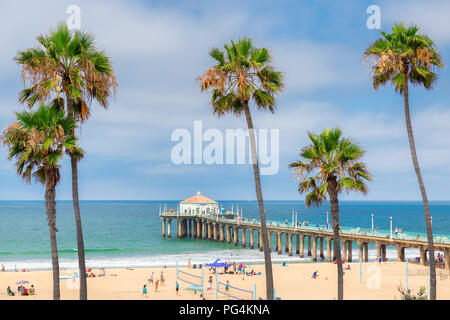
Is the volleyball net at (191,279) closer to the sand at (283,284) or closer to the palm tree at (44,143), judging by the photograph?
the sand at (283,284)

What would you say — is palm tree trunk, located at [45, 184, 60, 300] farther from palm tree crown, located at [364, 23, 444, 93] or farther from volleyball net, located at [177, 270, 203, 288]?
volleyball net, located at [177, 270, 203, 288]

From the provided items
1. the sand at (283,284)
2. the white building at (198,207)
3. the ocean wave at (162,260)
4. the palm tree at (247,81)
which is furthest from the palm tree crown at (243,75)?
the white building at (198,207)

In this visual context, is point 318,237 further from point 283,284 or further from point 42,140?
point 42,140

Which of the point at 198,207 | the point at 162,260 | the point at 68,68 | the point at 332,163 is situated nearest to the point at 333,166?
the point at 332,163

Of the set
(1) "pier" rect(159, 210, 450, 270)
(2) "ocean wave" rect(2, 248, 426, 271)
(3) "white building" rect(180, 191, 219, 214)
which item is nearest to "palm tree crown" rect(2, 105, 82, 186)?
(1) "pier" rect(159, 210, 450, 270)

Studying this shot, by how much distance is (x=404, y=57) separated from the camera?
1461 cm

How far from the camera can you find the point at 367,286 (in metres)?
31.0

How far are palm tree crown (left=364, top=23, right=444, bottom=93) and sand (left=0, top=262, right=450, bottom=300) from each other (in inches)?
596

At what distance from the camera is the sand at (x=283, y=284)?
27875 millimetres

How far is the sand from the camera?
91.5ft

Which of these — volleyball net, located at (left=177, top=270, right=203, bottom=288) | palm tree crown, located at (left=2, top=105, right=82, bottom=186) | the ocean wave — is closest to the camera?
palm tree crown, located at (left=2, top=105, right=82, bottom=186)
